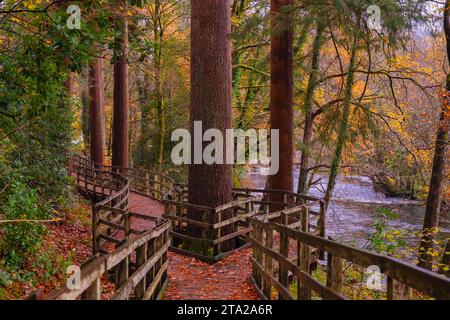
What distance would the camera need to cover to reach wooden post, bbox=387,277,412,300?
126 inches

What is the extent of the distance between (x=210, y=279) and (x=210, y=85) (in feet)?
14.5

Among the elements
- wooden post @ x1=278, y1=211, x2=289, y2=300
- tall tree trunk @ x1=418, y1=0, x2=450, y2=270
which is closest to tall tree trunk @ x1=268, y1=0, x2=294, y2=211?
tall tree trunk @ x1=418, y1=0, x2=450, y2=270

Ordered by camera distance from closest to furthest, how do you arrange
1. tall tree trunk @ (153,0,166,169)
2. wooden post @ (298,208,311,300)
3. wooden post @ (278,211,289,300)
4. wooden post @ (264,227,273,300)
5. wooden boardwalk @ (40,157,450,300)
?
wooden boardwalk @ (40,157,450,300)
wooden post @ (298,208,311,300)
wooden post @ (278,211,289,300)
wooden post @ (264,227,273,300)
tall tree trunk @ (153,0,166,169)

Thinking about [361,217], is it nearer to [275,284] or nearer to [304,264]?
[275,284]

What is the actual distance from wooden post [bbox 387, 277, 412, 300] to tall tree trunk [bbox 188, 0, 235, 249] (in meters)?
7.15

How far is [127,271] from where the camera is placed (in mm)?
4789

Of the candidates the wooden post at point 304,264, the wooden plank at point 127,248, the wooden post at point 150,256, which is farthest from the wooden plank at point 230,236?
the wooden post at point 304,264

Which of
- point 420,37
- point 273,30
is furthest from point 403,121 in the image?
point 273,30

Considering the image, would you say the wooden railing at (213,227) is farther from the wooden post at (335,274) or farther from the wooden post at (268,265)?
the wooden post at (335,274)

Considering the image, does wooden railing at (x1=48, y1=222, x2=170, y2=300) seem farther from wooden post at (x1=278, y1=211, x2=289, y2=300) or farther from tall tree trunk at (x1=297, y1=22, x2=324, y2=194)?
tall tree trunk at (x1=297, y1=22, x2=324, y2=194)

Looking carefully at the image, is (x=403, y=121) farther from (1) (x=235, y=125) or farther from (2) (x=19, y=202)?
(2) (x=19, y=202)

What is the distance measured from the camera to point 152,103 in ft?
87.4

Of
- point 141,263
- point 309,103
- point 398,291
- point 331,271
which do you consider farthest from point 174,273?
point 309,103
